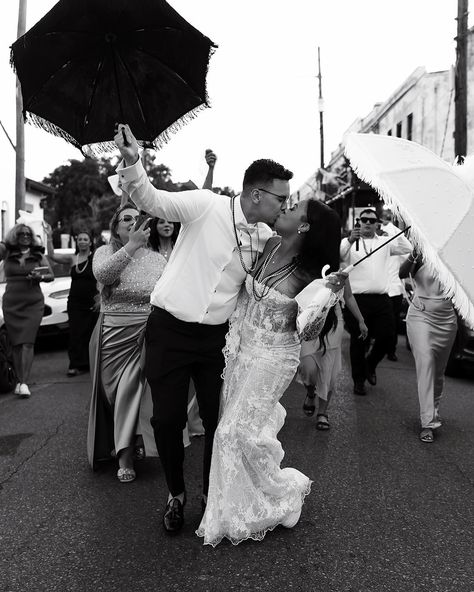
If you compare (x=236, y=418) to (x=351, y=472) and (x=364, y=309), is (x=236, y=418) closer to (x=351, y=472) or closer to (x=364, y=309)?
(x=351, y=472)

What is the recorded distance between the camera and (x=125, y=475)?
14.9 ft

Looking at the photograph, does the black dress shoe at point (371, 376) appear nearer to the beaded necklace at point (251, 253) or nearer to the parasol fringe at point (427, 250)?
the beaded necklace at point (251, 253)

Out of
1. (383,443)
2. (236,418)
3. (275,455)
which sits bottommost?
(383,443)

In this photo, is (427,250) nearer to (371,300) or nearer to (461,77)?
(371,300)

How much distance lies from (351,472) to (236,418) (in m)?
1.54

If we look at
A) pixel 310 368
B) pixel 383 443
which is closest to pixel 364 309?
pixel 310 368

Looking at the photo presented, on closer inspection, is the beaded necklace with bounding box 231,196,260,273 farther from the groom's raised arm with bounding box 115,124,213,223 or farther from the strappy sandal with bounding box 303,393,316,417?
the strappy sandal with bounding box 303,393,316,417

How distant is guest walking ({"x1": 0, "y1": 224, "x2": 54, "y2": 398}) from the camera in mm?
7582

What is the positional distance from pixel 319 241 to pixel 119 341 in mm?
1955

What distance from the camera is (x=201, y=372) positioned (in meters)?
3.67

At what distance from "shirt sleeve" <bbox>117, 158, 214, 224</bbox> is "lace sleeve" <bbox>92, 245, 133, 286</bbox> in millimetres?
1294

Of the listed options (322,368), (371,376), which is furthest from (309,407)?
(371,376)

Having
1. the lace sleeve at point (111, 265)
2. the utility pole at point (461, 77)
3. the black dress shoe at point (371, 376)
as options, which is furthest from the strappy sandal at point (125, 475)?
the utility pole at point (461, 77)

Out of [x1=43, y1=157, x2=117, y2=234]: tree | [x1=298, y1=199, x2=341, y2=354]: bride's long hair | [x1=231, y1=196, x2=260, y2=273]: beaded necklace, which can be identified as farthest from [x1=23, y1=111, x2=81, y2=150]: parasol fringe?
[x1=43, y1=157, x2=117, y2=234]: tree
